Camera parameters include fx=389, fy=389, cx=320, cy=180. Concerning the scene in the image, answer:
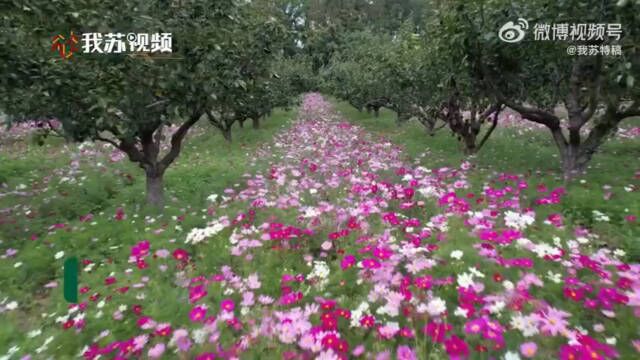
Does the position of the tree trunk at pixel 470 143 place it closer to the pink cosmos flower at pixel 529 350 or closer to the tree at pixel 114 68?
the tree at pixel 114 68

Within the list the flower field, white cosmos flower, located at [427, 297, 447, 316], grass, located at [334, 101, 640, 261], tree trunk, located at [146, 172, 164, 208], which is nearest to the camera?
the flower field

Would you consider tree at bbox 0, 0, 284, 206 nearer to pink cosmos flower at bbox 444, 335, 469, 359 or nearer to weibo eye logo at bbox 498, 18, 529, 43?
pink cosmos flower at bbox 444, 335, 469, 359

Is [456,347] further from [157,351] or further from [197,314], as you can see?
[157,351]

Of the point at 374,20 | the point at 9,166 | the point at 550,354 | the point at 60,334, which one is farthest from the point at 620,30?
the point at 374,20

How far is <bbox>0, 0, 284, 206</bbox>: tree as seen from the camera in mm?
6727

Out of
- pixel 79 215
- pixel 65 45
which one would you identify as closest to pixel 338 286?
pixel 65 45

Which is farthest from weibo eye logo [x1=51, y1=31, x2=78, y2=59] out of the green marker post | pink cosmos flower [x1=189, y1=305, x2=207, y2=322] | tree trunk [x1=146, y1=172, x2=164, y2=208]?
pink cosmos flower [x1=189, y1=305, x2=207, y2=322]

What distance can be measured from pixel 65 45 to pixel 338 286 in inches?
262

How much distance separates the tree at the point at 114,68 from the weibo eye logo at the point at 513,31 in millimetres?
5833

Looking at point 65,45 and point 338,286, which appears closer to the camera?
point 338,286

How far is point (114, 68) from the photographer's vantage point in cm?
677

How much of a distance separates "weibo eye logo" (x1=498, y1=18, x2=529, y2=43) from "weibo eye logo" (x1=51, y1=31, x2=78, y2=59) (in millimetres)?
8622

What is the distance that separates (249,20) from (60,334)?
727cm

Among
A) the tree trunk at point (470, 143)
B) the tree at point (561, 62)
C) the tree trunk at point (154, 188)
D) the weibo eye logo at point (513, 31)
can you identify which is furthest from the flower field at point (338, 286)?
the tree trunk at point (470, 143)
